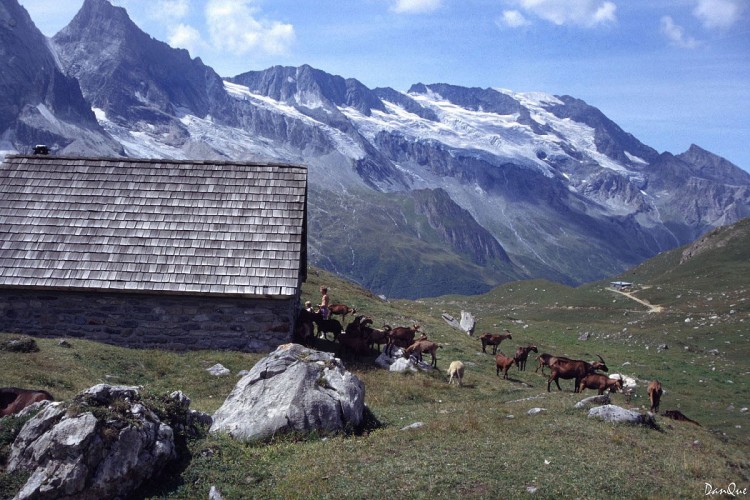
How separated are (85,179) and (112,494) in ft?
73.8

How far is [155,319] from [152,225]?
4468 mm

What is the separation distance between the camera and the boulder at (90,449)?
11.2 meters

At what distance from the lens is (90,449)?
11492 millimetres

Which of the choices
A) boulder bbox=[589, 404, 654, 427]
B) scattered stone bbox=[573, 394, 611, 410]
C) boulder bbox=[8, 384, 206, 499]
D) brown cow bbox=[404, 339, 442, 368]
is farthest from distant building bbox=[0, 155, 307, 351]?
boulder bbox=[8, 384, 206, 499]

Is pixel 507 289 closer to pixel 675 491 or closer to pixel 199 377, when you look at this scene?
pixel 199 377

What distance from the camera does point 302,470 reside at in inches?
527

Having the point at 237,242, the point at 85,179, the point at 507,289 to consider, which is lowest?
the point at 507,289

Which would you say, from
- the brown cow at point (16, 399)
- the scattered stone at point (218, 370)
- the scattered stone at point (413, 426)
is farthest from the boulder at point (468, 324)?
the brown cow at point (16, 399)

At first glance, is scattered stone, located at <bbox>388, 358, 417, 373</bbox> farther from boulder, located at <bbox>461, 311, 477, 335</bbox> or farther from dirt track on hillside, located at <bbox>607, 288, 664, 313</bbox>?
dirt track on hillside, located at <bbox>607, 288, 664, 313</bbox>

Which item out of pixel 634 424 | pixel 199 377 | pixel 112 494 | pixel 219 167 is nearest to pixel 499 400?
pixel 634 424

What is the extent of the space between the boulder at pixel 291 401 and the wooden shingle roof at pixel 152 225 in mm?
8949

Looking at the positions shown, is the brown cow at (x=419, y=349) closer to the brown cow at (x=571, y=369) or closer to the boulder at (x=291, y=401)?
the brown cow at (x=571, y=369)

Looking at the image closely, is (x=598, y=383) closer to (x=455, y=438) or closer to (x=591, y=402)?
(x=591, y=402)

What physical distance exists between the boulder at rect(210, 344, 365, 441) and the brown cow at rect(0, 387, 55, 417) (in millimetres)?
3948
